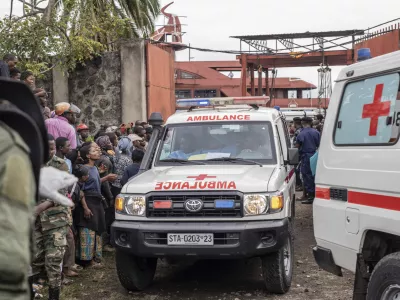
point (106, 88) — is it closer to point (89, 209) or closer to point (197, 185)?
point (89, 209)

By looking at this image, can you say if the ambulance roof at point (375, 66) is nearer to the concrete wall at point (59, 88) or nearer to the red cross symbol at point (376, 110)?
the red cross symbol at point (376, 110)

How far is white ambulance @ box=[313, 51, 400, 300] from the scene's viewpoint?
3467 millimetres

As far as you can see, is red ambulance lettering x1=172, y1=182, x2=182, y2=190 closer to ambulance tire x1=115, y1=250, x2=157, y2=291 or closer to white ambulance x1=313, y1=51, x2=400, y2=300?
ambulance tire x1=115, y1=250, x2=157, y2=291

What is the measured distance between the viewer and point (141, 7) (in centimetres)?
1831

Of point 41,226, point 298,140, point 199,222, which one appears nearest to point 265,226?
point 199,222

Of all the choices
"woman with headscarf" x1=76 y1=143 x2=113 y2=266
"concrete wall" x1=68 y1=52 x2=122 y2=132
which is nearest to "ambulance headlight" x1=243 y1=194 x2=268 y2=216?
"woman with headscarf" x1=76 y1=143 x2=113 y2=266

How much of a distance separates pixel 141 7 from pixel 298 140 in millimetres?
9104

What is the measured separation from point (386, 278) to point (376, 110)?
112 cm

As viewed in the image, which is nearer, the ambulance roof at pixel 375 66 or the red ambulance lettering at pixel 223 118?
the ambulance roof at pixel 375 66

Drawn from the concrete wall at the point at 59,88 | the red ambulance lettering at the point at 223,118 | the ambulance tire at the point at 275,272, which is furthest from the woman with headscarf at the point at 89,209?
the concrete wall at the point at 59,88

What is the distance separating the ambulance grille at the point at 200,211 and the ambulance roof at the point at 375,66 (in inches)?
64.5

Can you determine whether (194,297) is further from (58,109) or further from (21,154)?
(21,154)

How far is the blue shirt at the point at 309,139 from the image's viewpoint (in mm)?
11305

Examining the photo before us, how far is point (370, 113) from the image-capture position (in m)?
3.80
